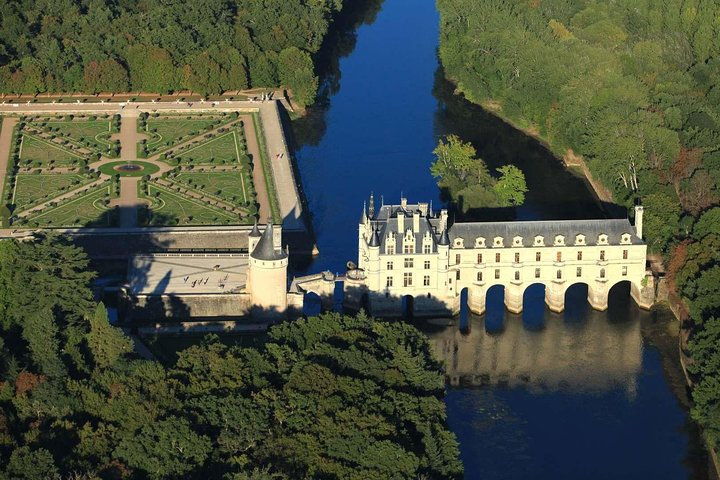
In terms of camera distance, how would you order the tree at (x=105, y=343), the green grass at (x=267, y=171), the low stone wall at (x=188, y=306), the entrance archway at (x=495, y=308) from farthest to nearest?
1. the green grass at (x=267, y=171)
2. the entrance archway at (x=495, y=308)
3. the low stone wall at (x=188, y=306)
4. the tree at (x=105, y=343)

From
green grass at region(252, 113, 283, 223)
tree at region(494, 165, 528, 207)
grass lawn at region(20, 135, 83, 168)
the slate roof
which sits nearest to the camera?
the slate roof

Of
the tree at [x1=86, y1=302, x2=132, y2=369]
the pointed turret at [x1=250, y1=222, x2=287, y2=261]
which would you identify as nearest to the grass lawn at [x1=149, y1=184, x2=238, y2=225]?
the pointed turret at [x1=250, y1=222, x2=287, y2=261]

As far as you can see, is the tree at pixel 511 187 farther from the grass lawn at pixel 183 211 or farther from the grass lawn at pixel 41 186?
the grass lawn at pixel 41 186

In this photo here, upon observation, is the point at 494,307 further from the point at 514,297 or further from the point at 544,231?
the point at 544,231

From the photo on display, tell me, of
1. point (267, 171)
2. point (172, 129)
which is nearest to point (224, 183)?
point (267, 171)

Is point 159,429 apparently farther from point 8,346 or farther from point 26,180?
point 26,180

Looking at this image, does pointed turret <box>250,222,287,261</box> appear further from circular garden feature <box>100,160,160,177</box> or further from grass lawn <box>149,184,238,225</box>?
circular garden feature <box>100,160,160,177</box>

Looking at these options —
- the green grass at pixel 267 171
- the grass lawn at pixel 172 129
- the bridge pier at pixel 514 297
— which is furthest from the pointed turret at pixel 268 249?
the grass lawn at pixel 172 129
